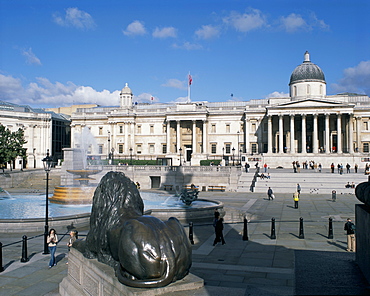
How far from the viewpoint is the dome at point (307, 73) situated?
7169 centimetres

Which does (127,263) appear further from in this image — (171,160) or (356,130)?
(356,130)

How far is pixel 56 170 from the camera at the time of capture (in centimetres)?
5675

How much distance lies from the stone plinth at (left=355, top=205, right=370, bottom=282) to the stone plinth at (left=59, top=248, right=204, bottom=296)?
349 cm

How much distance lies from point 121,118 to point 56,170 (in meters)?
26.9

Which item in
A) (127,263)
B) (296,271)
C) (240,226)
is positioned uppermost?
(127,263)

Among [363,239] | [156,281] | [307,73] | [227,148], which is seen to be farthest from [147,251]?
[227,148]

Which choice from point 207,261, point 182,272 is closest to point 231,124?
point 207,261

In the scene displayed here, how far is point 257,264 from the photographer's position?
12.1 metres

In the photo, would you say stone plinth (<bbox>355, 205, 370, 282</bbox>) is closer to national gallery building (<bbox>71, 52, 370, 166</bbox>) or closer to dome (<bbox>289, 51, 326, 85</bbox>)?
national gallery building (<bbox>71, 52, 370, 166</bbox>)

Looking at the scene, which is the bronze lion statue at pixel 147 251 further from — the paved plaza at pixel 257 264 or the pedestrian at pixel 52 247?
the pedestrian at pixel 52 247

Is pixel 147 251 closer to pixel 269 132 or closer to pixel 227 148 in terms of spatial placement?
pixel 269 132

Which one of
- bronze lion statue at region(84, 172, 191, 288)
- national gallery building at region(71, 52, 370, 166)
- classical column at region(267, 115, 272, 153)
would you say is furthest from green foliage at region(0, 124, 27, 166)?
bronze lion statue at region(84, 172, 191, 288)

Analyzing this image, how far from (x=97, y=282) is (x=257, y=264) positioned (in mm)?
6287

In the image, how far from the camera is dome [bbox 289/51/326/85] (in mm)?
71688
